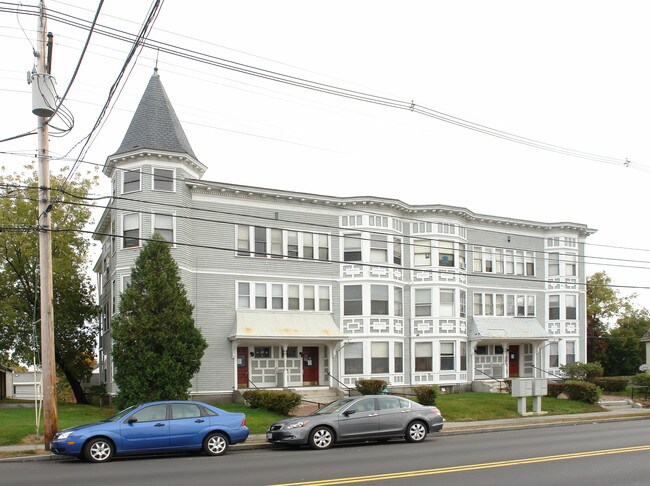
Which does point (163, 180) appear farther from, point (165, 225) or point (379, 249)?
point (379, 249)

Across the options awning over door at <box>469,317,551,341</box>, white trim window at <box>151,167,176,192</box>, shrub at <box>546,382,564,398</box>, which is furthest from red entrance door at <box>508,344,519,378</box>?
white trim window at <box>151,167,176,192</box>

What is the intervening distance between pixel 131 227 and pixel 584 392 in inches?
857

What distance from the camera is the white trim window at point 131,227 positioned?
1169 inches

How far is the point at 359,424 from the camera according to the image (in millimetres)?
18594

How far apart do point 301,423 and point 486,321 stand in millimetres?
23098

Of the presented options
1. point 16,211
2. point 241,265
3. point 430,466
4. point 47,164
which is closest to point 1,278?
point 16,211

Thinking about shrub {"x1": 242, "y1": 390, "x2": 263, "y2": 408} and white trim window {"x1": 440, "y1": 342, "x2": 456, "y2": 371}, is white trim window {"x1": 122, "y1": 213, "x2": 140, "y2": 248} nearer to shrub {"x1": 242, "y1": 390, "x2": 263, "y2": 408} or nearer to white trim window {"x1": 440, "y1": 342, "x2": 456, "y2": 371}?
shrub {"x1": 242, "y1": 390, "x2": 263, "y2": 408}

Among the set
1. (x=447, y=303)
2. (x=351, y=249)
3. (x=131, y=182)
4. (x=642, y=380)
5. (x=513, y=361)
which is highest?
(x=131, y=182)

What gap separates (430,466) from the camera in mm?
14219

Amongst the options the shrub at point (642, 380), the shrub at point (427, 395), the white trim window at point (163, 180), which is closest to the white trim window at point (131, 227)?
the white trim window at point (163, 180)

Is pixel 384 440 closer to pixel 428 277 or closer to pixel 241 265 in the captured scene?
pixel 241 265

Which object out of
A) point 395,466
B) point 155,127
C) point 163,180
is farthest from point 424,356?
point 395,466

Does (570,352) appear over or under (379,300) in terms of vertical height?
under

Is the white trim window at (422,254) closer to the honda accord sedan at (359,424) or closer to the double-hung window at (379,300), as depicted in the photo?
the double-hung window at (379,300)
